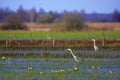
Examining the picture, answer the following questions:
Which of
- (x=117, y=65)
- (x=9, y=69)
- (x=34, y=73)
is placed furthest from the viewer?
(x=117, y=65)

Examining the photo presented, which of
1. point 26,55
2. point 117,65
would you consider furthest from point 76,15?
point 117,65

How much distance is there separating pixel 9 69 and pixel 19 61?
17.3 ft

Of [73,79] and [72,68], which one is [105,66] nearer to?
[72,68]

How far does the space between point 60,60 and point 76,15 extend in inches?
2711

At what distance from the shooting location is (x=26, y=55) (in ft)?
126

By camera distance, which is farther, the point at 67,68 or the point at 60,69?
the point at 67,68

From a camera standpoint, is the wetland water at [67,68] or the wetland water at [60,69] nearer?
the wetland water at [60,69]

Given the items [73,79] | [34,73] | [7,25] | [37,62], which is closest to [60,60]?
[37,62]

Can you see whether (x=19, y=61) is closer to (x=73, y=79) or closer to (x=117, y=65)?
(x=117, y=65)

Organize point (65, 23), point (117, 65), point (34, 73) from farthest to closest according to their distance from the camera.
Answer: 1. point (65, 23)
2. point (117, 65)
3. point (34, 73)

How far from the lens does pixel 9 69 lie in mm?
28234

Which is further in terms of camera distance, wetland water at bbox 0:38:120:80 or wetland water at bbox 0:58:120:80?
wetland water at bbox 0:58:120:80

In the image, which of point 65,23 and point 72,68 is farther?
point 65,23

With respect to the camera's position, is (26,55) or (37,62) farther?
(26,55)
